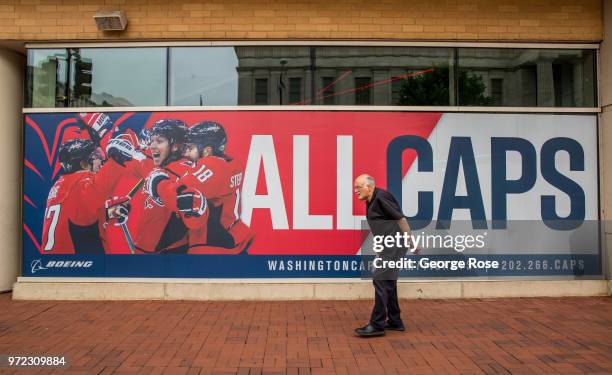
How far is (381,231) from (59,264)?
17.3 feet

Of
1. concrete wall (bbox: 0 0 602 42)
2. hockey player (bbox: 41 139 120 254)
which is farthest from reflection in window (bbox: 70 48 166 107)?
hockey player (bbox: 41 139 120 254)

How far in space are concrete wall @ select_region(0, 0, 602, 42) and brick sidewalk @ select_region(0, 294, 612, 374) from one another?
4.15 metres

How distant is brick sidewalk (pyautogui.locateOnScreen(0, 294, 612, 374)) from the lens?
5363mm

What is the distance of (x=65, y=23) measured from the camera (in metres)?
8.84

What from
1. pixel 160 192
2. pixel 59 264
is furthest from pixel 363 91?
pixel 59 264

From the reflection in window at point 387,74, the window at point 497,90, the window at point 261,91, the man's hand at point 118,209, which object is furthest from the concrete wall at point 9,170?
the window at point 497,90

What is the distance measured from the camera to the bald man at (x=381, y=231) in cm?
630

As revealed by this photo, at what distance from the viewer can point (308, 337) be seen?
6.39 meters

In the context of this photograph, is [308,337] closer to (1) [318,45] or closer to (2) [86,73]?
(1) [318,45]

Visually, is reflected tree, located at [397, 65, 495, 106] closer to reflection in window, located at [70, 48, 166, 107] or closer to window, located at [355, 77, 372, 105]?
window, located at [355, 77, 372, 105]

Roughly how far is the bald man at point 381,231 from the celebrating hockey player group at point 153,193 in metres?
2.81

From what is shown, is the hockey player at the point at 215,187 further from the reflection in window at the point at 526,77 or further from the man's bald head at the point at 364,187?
the reflection in window at the point at 526,77

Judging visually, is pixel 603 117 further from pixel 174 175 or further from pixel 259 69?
pixel 174 175

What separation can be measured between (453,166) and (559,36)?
2.71 meters
